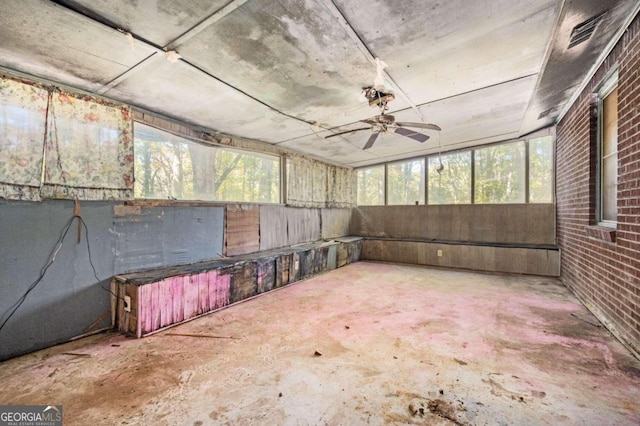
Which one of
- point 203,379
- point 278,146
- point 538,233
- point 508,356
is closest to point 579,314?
point 508,356

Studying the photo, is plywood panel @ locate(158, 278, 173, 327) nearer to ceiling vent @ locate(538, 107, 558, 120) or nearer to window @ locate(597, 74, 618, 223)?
window @ locate(597, 74, 618, 223)

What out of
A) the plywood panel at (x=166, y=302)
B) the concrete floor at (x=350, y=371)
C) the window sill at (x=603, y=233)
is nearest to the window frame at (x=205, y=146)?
the plywood panel at (x=166, y=302)

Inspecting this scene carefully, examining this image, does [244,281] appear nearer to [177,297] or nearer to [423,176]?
[177,297]

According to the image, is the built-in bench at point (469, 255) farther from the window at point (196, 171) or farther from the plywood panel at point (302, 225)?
the window at point (196, 171)

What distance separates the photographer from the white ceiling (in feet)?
5.84

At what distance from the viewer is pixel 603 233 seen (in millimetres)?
2824

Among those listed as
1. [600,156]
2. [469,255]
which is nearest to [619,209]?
[600,156]

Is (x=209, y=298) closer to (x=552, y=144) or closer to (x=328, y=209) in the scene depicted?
(x=328, y=209)

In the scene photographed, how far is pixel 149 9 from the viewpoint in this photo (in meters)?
1.70

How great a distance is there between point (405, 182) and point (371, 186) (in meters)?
1.00

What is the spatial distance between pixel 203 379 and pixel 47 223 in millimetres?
2245

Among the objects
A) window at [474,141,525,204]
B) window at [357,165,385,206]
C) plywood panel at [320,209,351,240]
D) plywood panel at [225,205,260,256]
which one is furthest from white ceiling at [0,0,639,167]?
window at [357,165,385,206]

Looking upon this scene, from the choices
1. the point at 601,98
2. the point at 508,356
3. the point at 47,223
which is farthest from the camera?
the point at 601,98

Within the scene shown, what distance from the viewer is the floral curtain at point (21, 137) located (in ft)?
7.82
